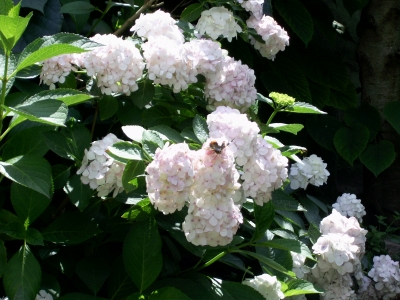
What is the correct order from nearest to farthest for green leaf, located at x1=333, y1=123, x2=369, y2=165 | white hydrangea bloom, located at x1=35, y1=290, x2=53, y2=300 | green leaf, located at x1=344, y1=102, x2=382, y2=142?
1. white hydrangea bloom, located at x1=35, y1=290, x2=53, y2=300
2. green leaf, located at x1=333, y1=123, x2=369, y2=165
3. green leaf, located at x1=344, y1=102, x2=382, y2=142

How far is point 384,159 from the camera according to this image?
2719mm

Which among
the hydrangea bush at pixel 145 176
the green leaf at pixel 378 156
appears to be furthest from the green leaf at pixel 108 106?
the green leaf at pixel 378 156

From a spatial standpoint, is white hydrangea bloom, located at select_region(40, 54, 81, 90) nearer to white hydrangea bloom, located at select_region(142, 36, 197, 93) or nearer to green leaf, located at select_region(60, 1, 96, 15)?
white hydrangea bloom, located at select_region(142, 36, 197, 93)

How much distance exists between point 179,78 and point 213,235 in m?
0.43

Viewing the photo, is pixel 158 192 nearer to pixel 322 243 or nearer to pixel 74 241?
pixel 74 241

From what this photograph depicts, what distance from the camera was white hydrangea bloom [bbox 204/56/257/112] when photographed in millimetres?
1482

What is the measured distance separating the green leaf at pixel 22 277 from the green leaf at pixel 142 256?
195mm

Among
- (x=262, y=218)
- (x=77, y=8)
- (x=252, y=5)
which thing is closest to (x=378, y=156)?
(x=252, y=5)

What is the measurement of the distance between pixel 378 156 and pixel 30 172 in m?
1.99

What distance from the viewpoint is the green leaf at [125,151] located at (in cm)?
115

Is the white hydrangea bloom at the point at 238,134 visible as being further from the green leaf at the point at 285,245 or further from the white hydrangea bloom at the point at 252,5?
the white hydrangea bloom at the point at 252,5

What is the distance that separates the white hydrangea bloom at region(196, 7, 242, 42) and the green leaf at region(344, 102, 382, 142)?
126cm

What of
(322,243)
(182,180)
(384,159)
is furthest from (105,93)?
(384,159)

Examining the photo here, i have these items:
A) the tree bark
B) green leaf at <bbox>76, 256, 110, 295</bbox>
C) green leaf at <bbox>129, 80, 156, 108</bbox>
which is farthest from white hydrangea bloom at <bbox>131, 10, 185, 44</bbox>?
the tree bark
